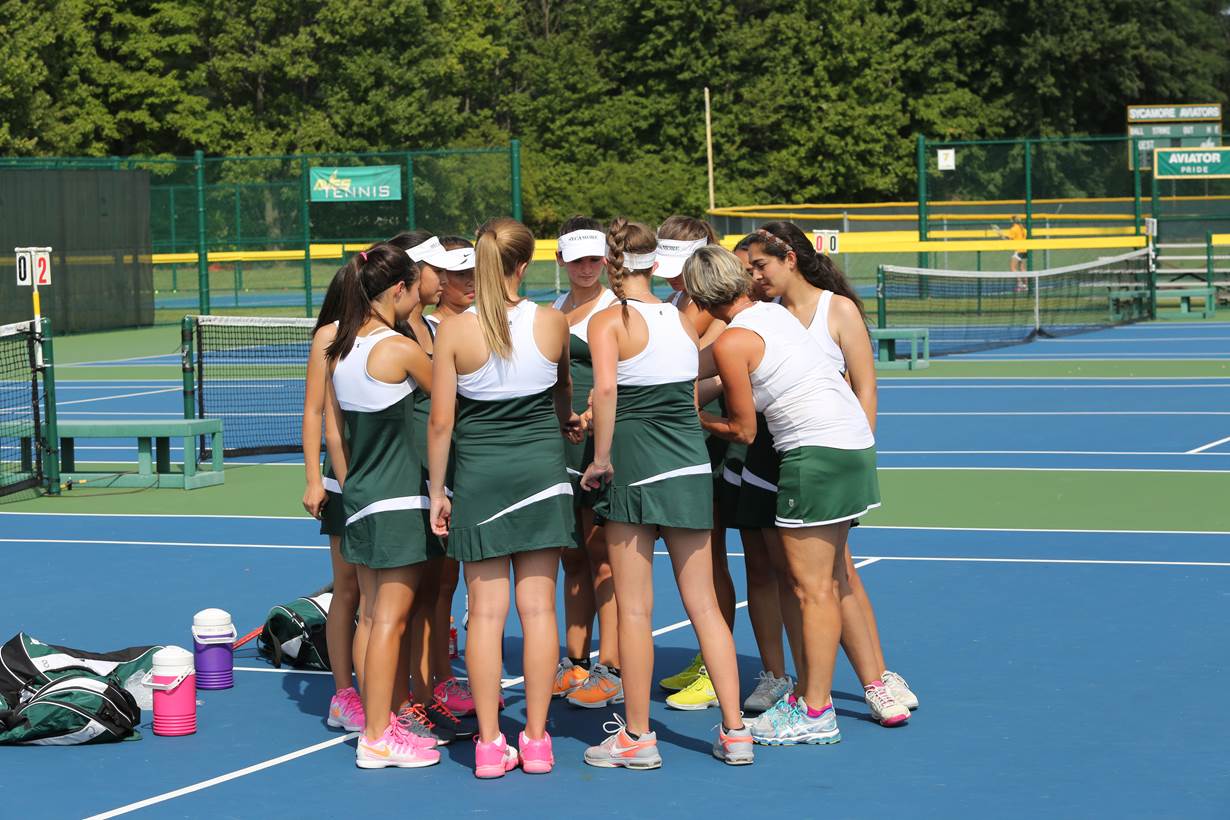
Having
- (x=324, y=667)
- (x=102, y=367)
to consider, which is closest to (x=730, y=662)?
(x=324, y=667)

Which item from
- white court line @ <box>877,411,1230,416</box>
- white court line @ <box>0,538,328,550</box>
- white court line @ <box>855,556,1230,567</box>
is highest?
white court line @ <box>877,411,1230,416</box>

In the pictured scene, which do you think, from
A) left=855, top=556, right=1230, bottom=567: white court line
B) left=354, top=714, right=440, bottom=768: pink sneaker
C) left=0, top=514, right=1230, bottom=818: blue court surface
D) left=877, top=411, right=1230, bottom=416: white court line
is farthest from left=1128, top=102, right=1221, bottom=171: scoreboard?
left=354, top=714, right=440, bottom=768: pink sneaker

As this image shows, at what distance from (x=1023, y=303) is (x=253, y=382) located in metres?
16.1

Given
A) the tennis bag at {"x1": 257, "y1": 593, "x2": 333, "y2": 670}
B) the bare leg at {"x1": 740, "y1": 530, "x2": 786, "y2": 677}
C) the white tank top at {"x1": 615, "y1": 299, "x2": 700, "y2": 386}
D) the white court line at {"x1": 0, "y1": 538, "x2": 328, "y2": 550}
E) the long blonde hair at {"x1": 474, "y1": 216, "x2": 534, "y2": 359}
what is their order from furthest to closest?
the white court line at {"x1": 0, "y1": 538, "x2": 328, "y2": 550} → the tennis bag at {"x1": 257, "y1": 593, "x2": 333, "y2": 670} → the bare leg at {"x1": 740, "y1": 530, "x2": 786, "y2": 677} → the white tank top at {"x1": 615, "y1": 299, "x2": 700, "y2": 386} → the long blonde hair at {"x1": 474, "y1": 216, "x2": 534, "y2": 359}

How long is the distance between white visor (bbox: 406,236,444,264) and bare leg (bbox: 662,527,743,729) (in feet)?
4.24

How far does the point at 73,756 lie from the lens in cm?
670

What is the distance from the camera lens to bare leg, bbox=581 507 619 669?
7371mm

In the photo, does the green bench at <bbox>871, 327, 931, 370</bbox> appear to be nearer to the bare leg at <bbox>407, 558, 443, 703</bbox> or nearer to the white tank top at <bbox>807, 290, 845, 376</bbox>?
the white tank top at <bbox>807, 290, 845, 376</bbox>

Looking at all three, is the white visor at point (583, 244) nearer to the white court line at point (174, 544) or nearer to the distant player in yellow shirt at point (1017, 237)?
the white court line at point (174, 544)

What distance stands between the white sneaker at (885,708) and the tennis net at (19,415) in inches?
336

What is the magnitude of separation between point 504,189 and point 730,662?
86.2ft

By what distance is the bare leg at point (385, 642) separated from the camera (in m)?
6.43

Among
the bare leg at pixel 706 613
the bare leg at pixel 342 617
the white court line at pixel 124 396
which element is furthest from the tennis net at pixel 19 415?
the bare leg at pixel 706 613

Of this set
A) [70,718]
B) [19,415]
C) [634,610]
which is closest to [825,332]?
[634,610]
